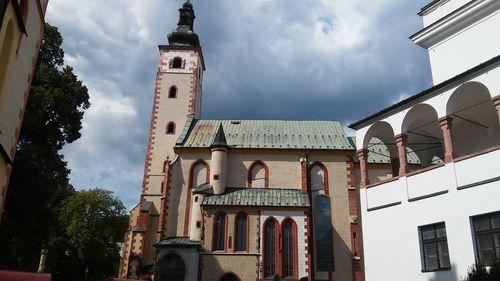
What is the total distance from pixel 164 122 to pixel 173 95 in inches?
124

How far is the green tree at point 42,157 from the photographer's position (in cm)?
2134

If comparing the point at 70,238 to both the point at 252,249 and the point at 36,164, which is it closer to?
the point at 252,249

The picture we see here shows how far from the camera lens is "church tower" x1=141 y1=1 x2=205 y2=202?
37.6 m

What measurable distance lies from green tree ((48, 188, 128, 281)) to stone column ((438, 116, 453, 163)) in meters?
41.1

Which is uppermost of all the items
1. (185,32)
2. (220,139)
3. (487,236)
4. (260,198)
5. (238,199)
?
(185,32)

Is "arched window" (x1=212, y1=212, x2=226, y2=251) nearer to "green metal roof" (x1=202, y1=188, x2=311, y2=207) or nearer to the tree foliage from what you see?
"green metal roof" (x1=202, y1=188, x2=311, y2=207)

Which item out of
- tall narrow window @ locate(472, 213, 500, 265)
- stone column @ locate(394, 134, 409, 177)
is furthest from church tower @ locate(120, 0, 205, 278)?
tall narrow window @ locate(472, 213, 500, 265)

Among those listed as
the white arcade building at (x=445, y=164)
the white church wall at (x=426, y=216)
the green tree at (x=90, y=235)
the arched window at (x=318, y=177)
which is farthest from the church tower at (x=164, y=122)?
the white arcade building at (x=445, y=164)

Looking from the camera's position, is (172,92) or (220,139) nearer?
(220,139)

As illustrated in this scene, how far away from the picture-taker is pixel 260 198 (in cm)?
3303

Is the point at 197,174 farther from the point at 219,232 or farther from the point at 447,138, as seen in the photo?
the point at 447,138

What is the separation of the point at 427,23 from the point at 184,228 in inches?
903

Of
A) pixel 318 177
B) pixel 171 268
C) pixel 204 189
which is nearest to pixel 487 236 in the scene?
pixel 171 268

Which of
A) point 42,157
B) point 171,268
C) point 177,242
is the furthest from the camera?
point 177,242
